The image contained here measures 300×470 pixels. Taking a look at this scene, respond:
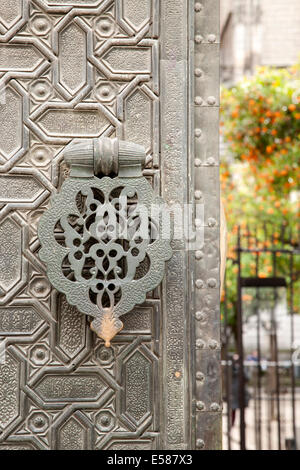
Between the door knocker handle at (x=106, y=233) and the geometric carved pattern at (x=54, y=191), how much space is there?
18 centimetres

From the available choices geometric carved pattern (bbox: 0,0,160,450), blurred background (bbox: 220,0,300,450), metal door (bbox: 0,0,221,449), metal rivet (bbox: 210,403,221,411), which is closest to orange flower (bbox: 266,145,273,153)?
blurred background (bbox: 220,0,300,450)

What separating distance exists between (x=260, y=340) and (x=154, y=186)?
8729 mm

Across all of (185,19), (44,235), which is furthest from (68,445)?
(185,19)

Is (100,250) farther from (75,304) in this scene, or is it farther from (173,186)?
(173,186)

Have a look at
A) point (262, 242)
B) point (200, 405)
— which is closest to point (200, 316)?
point (200, 405)

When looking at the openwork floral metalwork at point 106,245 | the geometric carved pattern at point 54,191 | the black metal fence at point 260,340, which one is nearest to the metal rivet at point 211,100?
the geometric carved pattern at point 54,191

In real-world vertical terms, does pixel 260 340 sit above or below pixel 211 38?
above

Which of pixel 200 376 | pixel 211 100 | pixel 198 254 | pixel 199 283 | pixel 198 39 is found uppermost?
pixel 198 39

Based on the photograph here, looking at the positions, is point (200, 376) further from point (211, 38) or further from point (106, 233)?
point (211, 38)

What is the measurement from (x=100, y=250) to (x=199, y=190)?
23.8 inches

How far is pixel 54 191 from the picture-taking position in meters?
2.86

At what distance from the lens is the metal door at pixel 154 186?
2.82 metres

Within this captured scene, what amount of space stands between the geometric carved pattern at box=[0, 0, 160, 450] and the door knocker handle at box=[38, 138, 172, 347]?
0.18 meters

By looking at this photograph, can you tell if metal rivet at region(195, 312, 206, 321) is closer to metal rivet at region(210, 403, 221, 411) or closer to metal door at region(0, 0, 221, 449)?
metal door at region(0, 0, 221, 449)
